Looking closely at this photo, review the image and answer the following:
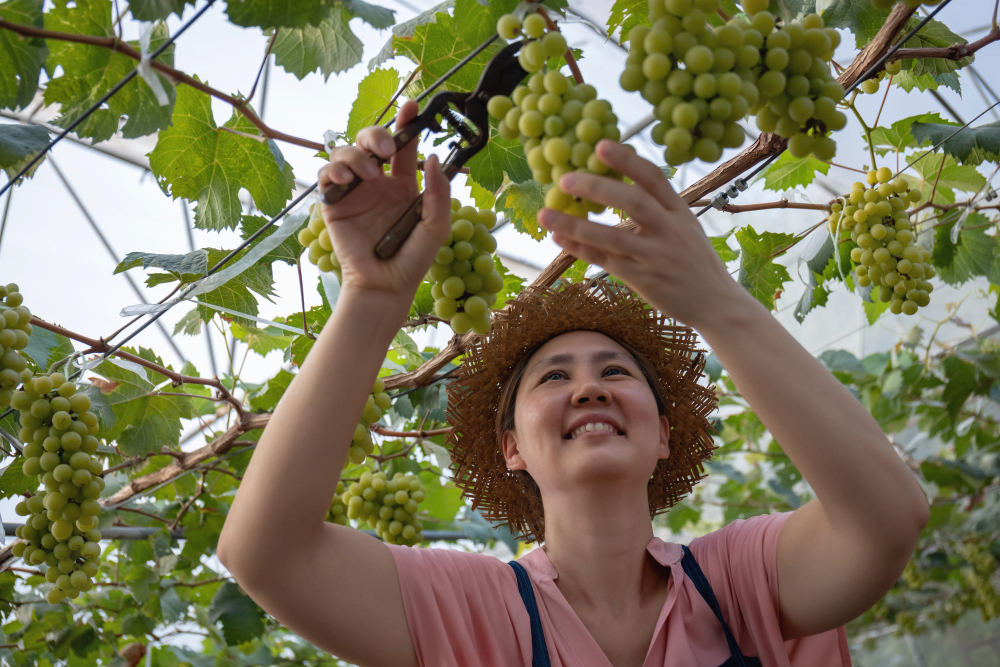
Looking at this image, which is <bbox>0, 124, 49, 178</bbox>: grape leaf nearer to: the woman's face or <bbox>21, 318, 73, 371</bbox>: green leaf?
<bbox>21, 318, 73, 371</bbox>: green leaf

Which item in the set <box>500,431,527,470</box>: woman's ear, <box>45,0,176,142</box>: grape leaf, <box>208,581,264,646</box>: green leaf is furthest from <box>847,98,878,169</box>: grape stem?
<box>208,581,264,646</box>: green leaf

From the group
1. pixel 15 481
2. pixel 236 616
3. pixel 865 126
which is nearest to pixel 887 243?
pixel 865 126

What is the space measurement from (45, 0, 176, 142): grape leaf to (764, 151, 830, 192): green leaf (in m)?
1.91

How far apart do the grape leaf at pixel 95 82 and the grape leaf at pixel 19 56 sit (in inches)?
2.4

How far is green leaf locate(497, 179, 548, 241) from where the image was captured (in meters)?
1.77

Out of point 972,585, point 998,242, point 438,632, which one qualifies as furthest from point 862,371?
point 438,632

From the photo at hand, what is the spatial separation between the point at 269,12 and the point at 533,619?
1054 mm

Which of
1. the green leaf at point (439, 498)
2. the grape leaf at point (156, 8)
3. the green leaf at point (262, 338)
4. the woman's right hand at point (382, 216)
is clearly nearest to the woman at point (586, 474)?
the woman's right hand at point (382, 216)

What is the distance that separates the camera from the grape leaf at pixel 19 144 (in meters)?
1.24

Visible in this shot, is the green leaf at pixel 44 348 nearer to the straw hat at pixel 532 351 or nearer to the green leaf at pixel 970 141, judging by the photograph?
the straw hat at pixel 532 351

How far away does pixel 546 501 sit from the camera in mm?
1574

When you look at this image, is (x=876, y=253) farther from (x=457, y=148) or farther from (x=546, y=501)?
(x=457, y=148)

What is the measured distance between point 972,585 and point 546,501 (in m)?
5.75

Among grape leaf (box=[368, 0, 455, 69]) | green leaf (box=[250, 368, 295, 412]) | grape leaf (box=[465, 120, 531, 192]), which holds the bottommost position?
grape leaf (box=[465, 120, 531, 192])
